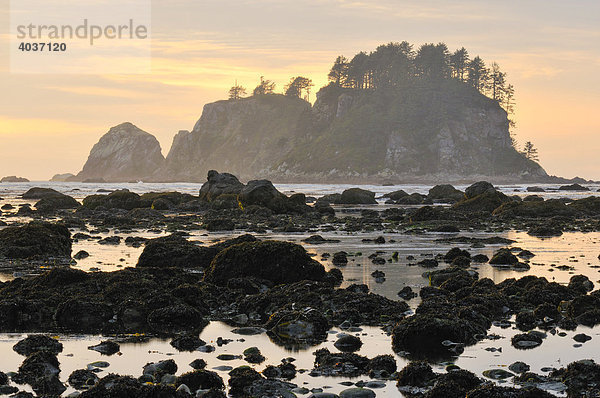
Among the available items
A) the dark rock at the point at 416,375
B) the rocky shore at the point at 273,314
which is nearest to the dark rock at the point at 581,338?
the rocky shore at the point at 273,314

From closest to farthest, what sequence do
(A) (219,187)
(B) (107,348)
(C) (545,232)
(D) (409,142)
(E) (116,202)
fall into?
(B) (107,348), (C) (545,232), (E) (116,202), (A) (219,187), (D) (409,142)

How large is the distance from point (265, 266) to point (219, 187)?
150ft

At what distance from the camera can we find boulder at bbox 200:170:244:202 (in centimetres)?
6116

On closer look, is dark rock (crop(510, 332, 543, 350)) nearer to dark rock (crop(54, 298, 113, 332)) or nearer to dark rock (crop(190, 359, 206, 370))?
dark rock (crop(190, 359, 206, 370))

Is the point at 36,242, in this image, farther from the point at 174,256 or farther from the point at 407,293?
the point at 407,293

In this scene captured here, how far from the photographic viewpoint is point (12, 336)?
11344 mm

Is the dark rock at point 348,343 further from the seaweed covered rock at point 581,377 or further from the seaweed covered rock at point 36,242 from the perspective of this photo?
the seaweed covered rock at point 36,242

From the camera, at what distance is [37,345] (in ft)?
34.0

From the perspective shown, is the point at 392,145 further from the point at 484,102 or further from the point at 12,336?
the point at 12,336

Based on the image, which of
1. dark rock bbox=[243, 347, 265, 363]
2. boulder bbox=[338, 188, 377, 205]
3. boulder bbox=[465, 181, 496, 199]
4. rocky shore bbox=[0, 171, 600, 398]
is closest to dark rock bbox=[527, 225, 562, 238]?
rocky shore bbox=[0, 171, 600, 398]

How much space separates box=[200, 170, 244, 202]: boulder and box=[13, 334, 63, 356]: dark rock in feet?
164

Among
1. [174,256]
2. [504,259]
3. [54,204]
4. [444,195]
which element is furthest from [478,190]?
[174,256]

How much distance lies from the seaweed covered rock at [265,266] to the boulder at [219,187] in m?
43.5

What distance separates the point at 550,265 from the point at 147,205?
43.9 metres
